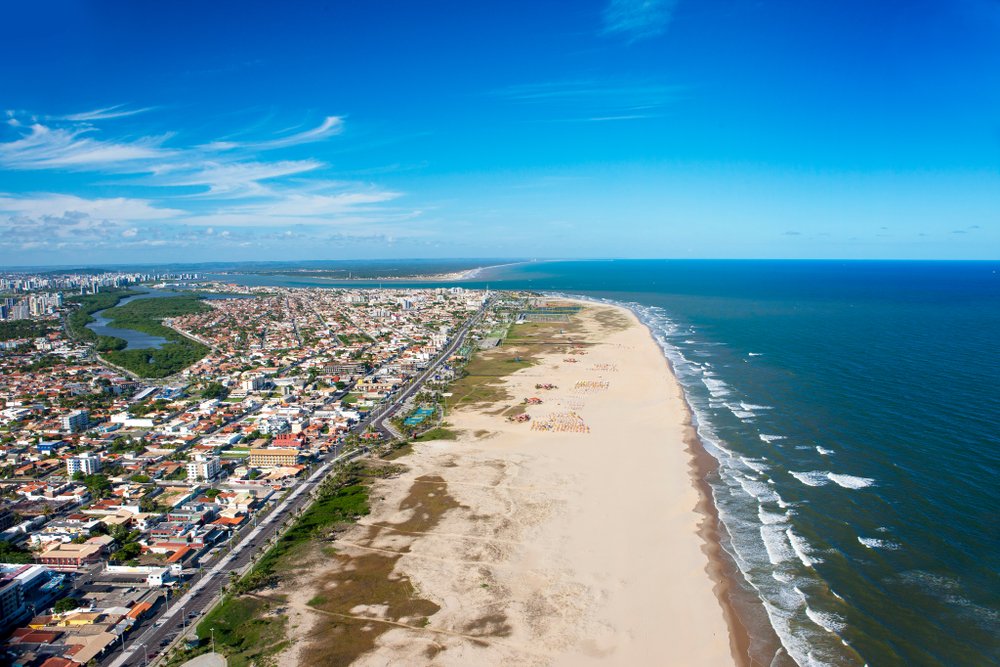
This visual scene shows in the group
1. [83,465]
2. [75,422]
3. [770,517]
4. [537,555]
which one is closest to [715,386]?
[770,517]

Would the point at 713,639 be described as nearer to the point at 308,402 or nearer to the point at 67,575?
the point at 67,575

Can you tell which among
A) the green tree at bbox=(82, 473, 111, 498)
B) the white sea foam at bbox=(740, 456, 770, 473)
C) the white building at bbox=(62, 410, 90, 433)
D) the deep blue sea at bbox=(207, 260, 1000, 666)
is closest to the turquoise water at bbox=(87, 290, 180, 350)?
the white building at bbox=(62, 410, 90, 433)

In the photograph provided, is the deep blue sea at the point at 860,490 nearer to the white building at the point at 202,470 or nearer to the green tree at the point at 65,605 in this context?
the green tree at the point at 65,605

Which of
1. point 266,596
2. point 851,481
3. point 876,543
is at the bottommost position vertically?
point 266,596

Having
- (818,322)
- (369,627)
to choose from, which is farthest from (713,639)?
(818,322)

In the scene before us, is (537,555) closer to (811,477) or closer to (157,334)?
(811,477)

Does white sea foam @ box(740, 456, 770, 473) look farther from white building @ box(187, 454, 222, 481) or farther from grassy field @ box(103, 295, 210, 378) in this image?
grassy field @ box(103, 295, 210, 378)
